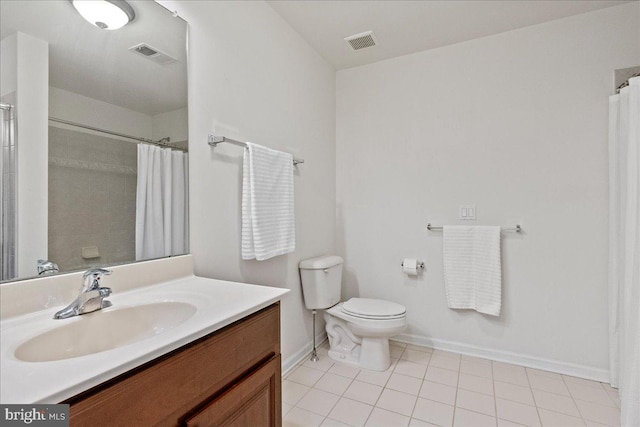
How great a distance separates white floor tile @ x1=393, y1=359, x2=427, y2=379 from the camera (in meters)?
2.03

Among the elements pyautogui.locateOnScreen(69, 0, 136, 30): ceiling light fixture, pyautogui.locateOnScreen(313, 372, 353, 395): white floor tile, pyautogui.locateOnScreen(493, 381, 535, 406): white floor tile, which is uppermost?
pyautogui.locateOnScreen(69, 0, 136, 30): ceiling light fixture

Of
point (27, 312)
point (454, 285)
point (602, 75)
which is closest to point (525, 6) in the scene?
point (602, 75)

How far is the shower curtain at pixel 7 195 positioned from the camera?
2.84 feet

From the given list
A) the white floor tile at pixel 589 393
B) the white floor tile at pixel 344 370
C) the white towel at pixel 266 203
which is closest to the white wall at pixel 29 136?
the white towel at pixel 266 203

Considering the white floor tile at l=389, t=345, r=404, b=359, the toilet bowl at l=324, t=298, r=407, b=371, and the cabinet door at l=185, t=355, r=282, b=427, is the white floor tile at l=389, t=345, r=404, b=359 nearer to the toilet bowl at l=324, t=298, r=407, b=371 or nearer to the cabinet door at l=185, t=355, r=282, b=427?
the toilet bowl at l=324, t=298, r=407, b=371

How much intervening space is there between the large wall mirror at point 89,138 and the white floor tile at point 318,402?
3.63 ft

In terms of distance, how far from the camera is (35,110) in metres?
0.93

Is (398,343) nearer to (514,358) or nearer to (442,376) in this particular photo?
(442,376)

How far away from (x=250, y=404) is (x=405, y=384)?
132 cm

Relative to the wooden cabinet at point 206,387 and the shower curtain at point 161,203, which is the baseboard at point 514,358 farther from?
the shower curtain at point 161,203

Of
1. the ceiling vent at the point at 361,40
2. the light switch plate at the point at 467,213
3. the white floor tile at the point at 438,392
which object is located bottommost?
the white floor tile at the point at 438,392

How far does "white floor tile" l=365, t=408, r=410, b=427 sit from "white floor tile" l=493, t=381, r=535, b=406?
0.66m

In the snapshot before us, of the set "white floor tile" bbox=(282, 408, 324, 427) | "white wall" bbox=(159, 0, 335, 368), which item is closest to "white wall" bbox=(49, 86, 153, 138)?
"white wall" bbox=(159, 0, 335, 368)

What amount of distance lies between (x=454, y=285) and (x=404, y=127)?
1.31 meters
